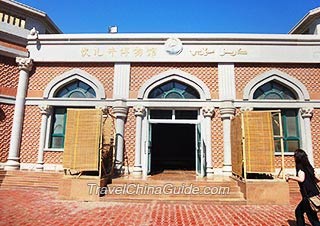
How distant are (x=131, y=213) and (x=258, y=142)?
3616 mm

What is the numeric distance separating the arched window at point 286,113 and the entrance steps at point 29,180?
23.4 ft

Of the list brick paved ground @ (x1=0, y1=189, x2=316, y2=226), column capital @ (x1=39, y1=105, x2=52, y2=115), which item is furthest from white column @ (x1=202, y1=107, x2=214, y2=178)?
column capital @ (x1=39, y1=105, x2=52, y2=115)

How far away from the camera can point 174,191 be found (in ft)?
21.0

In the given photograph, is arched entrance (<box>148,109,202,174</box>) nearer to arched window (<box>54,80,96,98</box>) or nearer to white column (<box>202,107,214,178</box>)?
white column (<box>202,107,214,178</box>)

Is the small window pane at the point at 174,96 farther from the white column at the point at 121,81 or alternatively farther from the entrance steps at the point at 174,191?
the entrance steps at the point at 174,191

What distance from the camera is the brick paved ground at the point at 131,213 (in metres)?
4.40

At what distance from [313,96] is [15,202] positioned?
934 cm

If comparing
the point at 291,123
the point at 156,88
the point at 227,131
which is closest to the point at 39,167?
the point at 156,88

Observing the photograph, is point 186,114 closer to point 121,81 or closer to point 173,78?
point 173,78

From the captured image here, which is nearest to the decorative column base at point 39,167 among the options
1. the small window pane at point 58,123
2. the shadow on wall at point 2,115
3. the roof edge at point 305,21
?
the small window pane at point 58,123

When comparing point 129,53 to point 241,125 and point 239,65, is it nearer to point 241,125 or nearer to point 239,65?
point 239,65

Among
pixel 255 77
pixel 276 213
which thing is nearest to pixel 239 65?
pixel 255 77

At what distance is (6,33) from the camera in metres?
8.73

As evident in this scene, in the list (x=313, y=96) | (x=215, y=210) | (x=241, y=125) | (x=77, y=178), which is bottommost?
(x=215, y=210)
